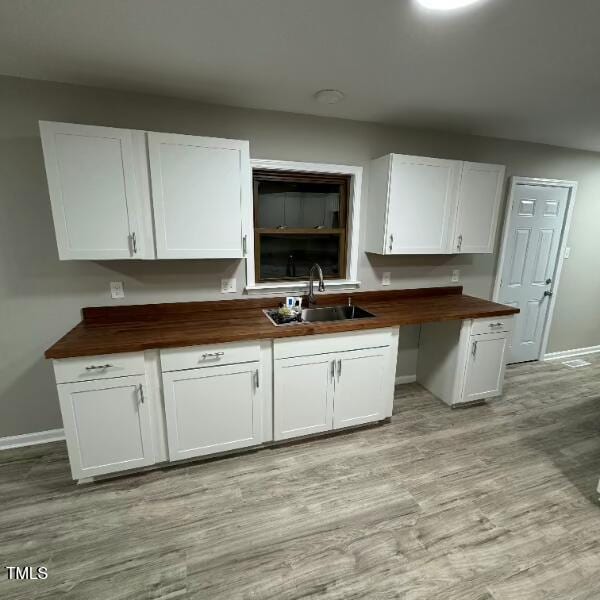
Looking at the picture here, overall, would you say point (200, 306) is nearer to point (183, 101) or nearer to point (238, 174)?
point (238, 174)

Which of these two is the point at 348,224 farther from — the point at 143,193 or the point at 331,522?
the point at 331,522

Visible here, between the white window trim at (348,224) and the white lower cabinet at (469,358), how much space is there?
91 centimetres

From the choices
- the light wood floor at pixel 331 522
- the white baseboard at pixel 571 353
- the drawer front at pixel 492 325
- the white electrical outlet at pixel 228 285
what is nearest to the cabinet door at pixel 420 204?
the drawer front at pixel 492 325

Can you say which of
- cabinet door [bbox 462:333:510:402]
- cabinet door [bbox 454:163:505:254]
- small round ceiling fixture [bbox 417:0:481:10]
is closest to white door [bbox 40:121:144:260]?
small round ceiling fixture [bbox 417:0:481:10]

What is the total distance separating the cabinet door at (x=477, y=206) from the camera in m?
2.63

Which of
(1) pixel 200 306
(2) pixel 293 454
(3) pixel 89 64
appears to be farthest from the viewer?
(1) pixel 200 306

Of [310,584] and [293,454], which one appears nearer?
[310,584]

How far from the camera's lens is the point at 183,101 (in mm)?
2137

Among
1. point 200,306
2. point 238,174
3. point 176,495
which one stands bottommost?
point 176,495

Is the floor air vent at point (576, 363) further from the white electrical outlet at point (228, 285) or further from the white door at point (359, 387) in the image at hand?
the white electrical outlet at point (228, 285)

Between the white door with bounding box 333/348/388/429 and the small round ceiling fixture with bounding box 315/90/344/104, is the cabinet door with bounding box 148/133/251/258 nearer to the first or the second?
the small round ceiling fixture with bounding box 315/90/344/104

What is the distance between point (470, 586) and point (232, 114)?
117 inches

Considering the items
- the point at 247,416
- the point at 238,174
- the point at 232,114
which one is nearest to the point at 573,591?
the point at 247,416

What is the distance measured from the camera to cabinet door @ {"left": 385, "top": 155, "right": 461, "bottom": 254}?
2461 mm
